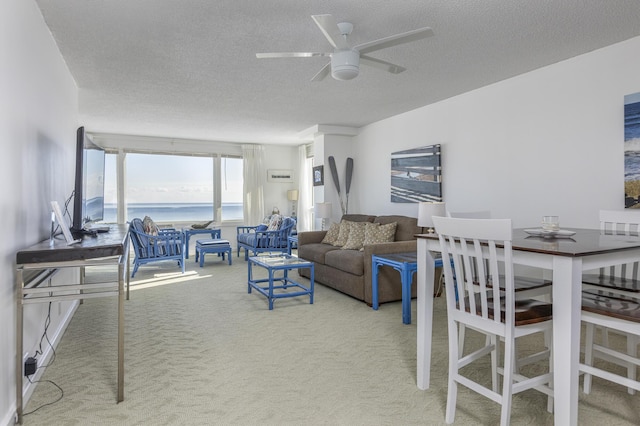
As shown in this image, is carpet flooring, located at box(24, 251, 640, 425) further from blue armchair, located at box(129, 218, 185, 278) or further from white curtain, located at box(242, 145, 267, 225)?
white curtain, located at box(242, 145, 267, 225)

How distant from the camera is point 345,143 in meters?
6.91

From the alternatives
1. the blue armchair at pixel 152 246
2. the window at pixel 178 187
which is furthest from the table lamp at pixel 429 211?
the window at pixel 178 187

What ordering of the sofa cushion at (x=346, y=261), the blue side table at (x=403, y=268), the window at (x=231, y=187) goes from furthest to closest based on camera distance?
the window at (x=231, y=187) < the sofa cushion at (x=346, y=261) < the blue side table at (x=403, y=268)

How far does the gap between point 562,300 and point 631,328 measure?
1.13ft

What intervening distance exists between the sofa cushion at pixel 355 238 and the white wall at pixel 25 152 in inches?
126

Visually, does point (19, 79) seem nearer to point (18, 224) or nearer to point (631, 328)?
point (18, 224)

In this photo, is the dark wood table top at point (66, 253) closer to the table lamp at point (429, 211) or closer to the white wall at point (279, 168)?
the table lamp at point (429, 211)

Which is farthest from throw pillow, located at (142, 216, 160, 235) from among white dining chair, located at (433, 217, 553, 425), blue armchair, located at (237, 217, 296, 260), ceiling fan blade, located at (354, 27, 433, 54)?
white dining chair, located at (433, 217, 553, 425)

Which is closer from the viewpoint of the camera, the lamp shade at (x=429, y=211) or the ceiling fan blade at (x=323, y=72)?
the ceiling fan blade at (x=323, y=72)

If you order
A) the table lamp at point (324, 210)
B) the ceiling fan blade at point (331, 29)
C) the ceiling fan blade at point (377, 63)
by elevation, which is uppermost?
the ceiling fan blade at point (331, 29)

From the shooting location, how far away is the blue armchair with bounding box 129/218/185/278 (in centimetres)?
546

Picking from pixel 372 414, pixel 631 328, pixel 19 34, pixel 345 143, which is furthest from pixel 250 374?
pixel 345 143

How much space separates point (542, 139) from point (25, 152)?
14.3 feet

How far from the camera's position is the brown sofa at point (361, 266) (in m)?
3.94
